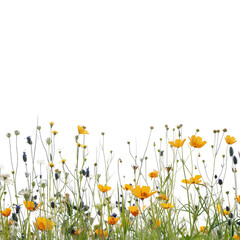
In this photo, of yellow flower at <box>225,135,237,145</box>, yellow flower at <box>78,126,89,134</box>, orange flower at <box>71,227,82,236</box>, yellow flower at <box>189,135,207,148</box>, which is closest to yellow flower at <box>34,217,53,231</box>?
orange flower at <box>71,227,82,236</box>

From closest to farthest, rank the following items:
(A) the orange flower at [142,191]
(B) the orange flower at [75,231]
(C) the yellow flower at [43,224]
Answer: (A) the orange flower at [142,191] < (C) the yellow flower at [43,224] < (B) the orange flower at [75,231]

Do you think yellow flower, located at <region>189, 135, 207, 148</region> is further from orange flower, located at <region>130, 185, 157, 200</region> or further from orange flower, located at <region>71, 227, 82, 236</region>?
orange flower, located at <region>71, 227, 82, 236</region>

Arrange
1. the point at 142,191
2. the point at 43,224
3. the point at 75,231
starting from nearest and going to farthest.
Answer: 1. the point at 142,191
2. the point at 43,224
3. the point at 75,231

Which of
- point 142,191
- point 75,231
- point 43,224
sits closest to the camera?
point 142,191

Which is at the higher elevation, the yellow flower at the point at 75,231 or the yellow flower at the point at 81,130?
the yellow flower at the point at 81,130

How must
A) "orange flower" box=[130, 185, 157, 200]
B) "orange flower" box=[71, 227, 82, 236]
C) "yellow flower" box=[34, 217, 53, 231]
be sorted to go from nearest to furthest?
"orange flower" box=[130, 185, 157, 200]
"yellow flower" box=[34, 217, 53, 231]
"orange flower" box=[71, 227, 82, 236]

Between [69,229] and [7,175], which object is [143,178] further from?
[7,175]

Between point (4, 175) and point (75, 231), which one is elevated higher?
point (4, 175)

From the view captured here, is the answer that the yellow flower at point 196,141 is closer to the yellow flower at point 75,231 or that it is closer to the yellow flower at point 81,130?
the yellow flower at point 81,130

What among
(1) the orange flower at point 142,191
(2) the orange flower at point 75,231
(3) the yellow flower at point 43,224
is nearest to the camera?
(1) the orange flower at point 142,191

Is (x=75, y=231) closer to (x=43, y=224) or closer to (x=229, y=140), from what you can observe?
(x=43, y=224)

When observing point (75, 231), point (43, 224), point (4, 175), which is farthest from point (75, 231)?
point (4, 175)

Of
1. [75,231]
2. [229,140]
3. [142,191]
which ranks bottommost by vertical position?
[75,231]

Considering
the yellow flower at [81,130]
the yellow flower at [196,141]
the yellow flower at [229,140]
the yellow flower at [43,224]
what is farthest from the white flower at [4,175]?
the yellow flower at [229,140]
